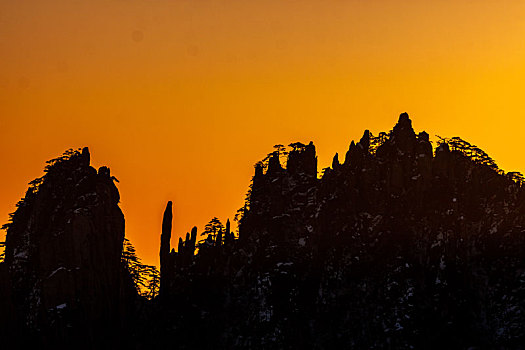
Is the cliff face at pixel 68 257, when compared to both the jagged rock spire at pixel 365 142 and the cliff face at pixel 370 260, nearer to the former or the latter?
the cliff face at pixel 370 260

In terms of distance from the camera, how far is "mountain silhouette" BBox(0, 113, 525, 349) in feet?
525

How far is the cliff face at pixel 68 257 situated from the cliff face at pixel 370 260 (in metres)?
15.5

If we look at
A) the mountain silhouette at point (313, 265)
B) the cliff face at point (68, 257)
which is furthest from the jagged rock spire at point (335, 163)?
the cliff face at point (68, 257)

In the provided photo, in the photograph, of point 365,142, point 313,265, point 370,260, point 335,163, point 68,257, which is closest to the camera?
point 68,257

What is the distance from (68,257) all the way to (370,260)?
44123 mm

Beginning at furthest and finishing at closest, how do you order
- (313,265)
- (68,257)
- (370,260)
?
(313,265) → (370,260) → (68,257)

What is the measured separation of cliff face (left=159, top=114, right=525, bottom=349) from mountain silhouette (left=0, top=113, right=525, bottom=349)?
218 mm

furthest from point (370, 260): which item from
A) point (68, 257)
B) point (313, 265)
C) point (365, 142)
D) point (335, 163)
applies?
point (68, 257)

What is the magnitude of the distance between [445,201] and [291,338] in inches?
1239

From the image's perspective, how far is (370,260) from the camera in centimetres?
17012

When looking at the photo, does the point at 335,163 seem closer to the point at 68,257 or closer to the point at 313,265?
the point at 313,265

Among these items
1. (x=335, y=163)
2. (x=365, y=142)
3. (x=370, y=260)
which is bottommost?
(x=370, y=260)

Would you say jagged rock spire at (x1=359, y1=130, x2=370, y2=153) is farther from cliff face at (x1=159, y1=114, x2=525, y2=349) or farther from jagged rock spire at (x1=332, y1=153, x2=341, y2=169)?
jagged rock spire at (x1=332, y1=153, x2=341, y2=169)

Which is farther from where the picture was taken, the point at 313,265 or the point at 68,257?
the point at 313,265
